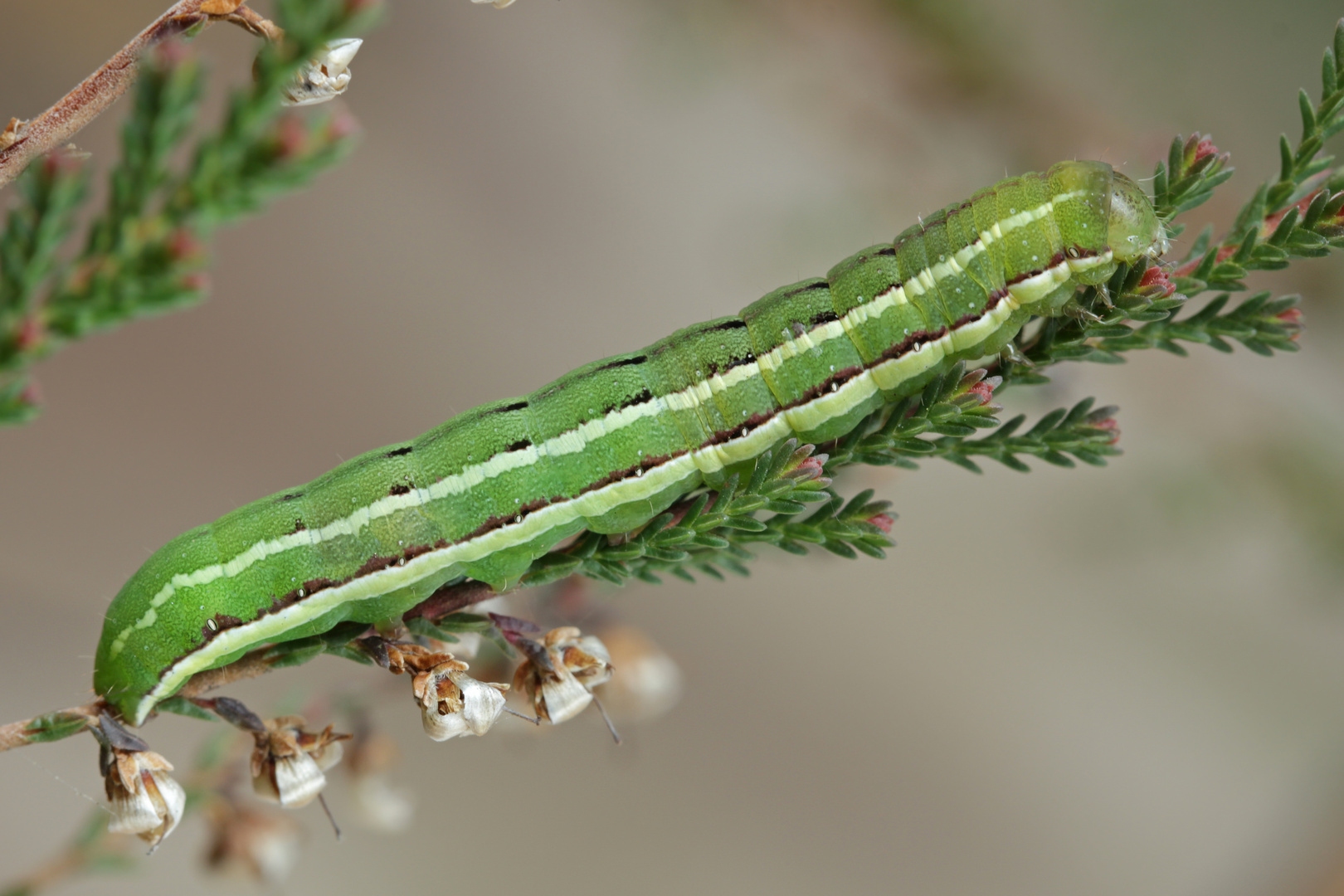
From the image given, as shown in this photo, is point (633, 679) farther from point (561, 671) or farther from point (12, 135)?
point (12, 135)

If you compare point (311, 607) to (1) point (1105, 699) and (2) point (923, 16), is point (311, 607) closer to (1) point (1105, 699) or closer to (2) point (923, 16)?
(2) point (923, 16)

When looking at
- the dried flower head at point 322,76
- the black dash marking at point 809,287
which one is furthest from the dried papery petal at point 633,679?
the dried flower head at point 322,76

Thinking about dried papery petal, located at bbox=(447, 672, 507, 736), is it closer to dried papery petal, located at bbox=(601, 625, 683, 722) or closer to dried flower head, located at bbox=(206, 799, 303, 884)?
dried papery petal, located at bbox=(601, 625, 683, 722)

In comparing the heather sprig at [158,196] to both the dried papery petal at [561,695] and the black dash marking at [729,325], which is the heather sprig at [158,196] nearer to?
the dried papery petal at [561,695]

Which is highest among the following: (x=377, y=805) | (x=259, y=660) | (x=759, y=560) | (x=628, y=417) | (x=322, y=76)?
(x=759, y=560)

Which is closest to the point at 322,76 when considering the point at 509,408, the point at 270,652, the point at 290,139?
the point at 290,139

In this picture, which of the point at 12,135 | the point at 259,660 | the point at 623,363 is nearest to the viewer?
the point at 12,135

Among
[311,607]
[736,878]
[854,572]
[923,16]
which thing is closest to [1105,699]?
[854,572]

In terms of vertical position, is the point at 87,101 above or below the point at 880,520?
above
